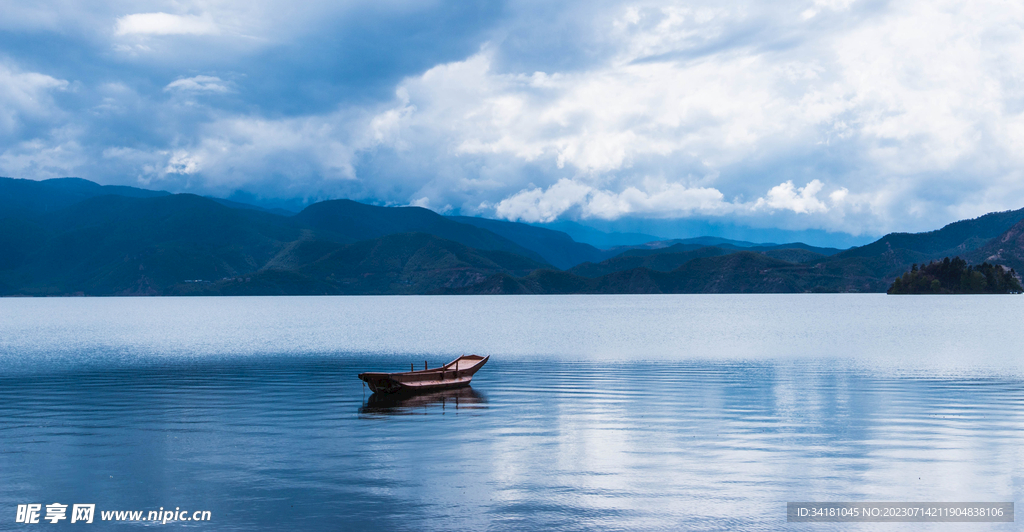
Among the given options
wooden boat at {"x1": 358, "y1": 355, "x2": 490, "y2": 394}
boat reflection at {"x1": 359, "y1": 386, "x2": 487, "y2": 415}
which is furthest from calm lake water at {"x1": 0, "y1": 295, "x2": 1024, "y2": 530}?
→ wooden boat at {"x1": 358, "y1": 355, "x2": 490, "y2": 394}

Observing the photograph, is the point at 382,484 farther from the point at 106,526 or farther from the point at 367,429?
the point at 367,429

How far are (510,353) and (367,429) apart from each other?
50294 mm

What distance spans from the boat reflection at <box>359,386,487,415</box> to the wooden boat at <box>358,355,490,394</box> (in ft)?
1.53

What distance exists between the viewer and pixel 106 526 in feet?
70.4

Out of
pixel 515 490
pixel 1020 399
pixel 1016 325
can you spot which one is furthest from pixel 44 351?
pixel 1016 325

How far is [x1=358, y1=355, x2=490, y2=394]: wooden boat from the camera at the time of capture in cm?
4772

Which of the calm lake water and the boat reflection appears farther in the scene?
the boat reflection

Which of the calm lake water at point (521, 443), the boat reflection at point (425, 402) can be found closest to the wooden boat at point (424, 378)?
the boat reflection at point (425, 402)

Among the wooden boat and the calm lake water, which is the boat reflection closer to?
the calm lake water

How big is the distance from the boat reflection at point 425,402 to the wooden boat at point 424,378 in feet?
1.53

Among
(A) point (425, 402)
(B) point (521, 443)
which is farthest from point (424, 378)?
(B) point (521, 443)

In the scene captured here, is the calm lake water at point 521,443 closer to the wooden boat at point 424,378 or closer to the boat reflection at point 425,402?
the boat reflection at point 425,402

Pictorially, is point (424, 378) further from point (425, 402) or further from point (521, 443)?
point (521, 443)

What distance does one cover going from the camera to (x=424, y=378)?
50.6 metres
